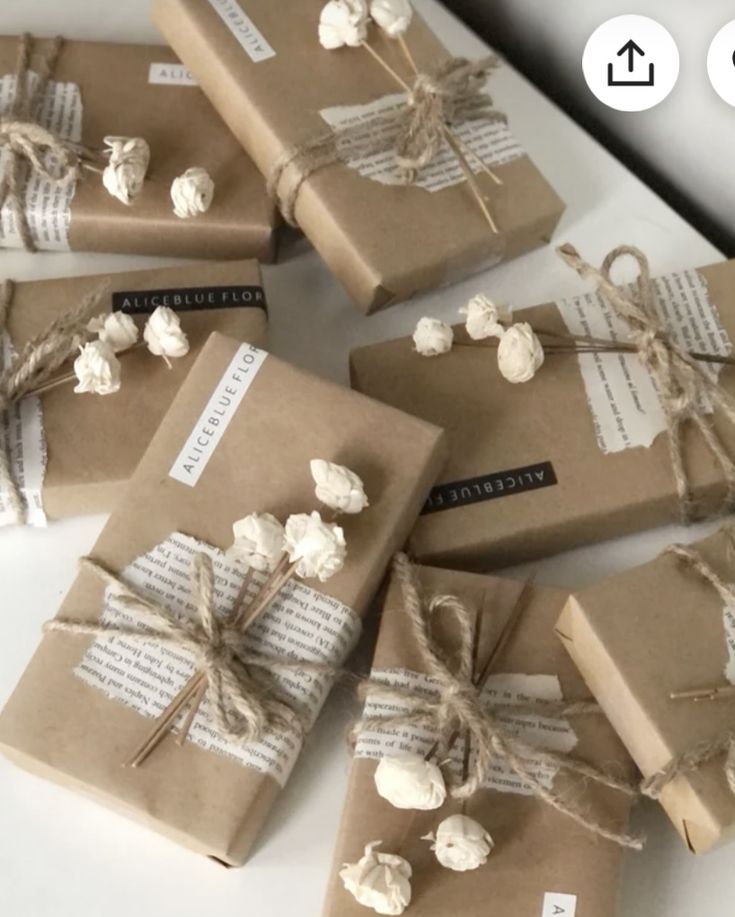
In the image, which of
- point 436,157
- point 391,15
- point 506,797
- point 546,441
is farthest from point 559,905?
point 391,15

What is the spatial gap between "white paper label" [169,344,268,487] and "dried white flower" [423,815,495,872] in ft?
0.84

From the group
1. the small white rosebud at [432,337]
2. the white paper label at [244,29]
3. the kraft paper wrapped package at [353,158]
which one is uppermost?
the white paper label at [244,29]

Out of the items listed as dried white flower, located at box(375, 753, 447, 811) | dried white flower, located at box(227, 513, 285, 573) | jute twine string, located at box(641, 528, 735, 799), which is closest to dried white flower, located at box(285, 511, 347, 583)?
dried white flower, located at box(227, 513, 285, 573)

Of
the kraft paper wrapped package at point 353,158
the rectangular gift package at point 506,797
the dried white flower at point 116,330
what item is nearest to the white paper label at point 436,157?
the kraft paper wrapped package at point 353,158

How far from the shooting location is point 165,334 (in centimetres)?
71

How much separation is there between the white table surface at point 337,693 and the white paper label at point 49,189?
24 mm

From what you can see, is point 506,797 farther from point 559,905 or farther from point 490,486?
point 490,486

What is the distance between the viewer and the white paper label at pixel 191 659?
0.60 m

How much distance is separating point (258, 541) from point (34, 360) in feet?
0.73

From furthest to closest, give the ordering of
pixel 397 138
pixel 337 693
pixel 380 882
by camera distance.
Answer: pixel 397 138 → pixel 337 693 → pixel 380 882

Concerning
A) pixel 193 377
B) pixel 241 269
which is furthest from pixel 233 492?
pixel 241 269

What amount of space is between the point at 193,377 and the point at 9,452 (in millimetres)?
139

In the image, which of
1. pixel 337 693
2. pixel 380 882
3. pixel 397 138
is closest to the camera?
pixel 380 882

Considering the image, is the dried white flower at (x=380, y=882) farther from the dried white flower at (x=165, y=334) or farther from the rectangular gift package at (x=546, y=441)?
the dried white flower at (x=165, y=334)
